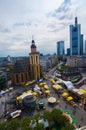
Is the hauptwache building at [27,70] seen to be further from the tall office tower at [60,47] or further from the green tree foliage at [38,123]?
the tall office tower at [60,47]

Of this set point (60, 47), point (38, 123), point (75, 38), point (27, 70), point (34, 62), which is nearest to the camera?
point (38, 123)

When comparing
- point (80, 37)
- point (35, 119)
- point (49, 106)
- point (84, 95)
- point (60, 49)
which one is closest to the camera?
point (35, 119)

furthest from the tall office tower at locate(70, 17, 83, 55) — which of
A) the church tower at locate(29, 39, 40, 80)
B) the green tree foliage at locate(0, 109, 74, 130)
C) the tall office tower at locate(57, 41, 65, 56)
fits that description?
the green tree foliage at locate(0, 109, 74, 130)

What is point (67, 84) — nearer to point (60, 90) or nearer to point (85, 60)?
point (60, 90)

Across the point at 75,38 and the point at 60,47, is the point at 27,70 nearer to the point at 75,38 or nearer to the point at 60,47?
the point at 75,38

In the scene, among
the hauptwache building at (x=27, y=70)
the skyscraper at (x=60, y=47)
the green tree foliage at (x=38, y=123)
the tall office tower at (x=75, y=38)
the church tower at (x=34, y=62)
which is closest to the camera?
the green tree foliage at (x=38, y=123)

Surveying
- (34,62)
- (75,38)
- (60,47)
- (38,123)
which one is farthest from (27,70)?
(60,47)

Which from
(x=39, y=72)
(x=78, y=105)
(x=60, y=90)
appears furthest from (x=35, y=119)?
(x=39, y=72)

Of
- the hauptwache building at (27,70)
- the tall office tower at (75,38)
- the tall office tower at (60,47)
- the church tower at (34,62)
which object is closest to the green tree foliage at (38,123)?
the hauptwache building at (27,70)
